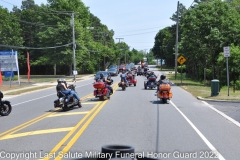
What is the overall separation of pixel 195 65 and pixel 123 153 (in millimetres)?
55667

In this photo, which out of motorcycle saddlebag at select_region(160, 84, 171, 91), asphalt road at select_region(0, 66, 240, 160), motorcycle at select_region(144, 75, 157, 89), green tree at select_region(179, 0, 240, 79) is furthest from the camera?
green tree at select_region(179, 0, 240, 79)

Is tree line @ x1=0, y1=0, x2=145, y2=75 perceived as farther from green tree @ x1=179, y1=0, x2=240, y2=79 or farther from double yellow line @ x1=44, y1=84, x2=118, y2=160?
double yellow line @ x1=44, y1=84, x2=118, y2=160

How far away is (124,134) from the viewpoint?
11094mm

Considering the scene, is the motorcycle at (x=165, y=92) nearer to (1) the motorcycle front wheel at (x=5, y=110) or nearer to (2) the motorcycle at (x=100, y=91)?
(2) the motorcycle at (x=100, y=91)

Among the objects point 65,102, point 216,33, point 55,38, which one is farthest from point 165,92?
point 55,38

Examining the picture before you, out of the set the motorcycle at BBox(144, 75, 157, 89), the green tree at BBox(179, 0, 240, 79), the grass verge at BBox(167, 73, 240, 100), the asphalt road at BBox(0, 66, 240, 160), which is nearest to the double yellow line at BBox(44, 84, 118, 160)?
the asphalt road at BBox(0, 66, 240, 160)

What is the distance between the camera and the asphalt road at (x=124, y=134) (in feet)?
28.9

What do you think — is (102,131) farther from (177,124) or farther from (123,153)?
(123,153)

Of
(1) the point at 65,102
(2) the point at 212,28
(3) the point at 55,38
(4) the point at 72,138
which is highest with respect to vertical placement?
(3) the point at 55,38

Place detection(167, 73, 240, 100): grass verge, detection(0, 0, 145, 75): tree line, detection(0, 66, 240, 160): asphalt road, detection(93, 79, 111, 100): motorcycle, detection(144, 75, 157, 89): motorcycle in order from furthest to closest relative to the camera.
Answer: detection(0, 0, 145, 75): tree line, detection(144, 75, 157, 89): motorcycle, detection(167, 73, 240, 100): grass verge, detection(93, 79, 111, 100): motorcycle, detection(0, 66, 240, 160): asphalt road

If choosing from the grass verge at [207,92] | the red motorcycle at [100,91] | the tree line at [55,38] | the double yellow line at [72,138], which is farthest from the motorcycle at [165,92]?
the tree line at [55,38]

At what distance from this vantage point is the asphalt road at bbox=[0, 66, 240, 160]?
28.9 ft

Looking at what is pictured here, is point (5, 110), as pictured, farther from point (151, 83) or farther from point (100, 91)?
point (151, 83)

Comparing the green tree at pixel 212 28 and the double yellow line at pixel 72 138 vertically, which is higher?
the green tree at pixel 212 28
